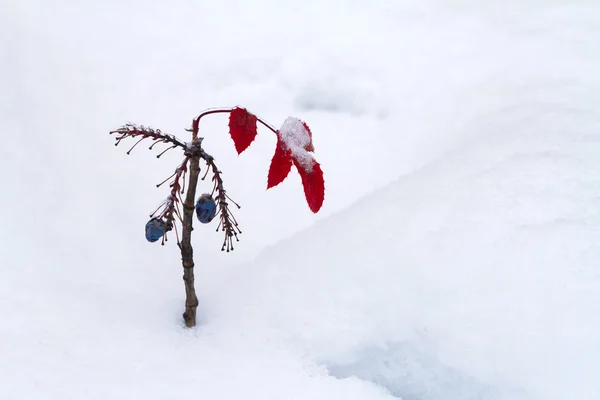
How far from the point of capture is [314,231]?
119cm

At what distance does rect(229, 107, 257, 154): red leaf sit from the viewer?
76 centimetres

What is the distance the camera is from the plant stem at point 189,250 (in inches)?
33.9

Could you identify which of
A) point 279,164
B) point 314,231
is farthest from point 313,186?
point 314,231

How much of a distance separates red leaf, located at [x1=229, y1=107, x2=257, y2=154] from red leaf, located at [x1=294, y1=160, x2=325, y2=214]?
0.29 feet

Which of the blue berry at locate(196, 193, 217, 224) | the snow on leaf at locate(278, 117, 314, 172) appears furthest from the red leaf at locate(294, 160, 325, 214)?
the blue berry at locate(196, 193, 217, 224)

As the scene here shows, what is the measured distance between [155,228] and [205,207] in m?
0.09

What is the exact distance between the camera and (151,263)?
3.53 feet

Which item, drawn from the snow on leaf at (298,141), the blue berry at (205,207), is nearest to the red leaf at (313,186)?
the snow on leaf at (298,141)

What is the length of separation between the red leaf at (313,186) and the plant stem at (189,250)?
22 centimetres

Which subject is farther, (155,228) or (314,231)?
(314,231)

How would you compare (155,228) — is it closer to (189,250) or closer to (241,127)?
(189,250)

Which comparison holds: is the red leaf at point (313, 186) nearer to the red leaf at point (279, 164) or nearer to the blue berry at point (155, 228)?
the red leaf at point (279, 164)

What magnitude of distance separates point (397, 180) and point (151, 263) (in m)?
0.68

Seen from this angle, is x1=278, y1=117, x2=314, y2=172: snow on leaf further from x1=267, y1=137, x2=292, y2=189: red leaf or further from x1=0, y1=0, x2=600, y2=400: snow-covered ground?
x1=0, y1=0, x2=600, y2=400: snow-covered ground
